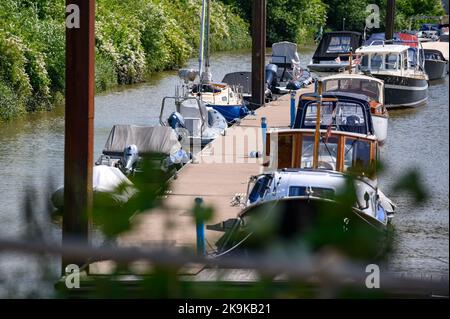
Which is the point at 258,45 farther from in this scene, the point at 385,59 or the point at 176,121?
the point at 176,121

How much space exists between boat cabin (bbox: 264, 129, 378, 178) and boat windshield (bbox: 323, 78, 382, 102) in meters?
10.8

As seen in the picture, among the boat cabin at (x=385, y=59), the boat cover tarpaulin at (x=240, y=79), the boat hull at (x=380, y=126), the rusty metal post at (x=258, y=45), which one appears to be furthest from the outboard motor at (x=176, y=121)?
the boat cabin at (x=385, y=59)

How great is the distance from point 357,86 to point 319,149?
38.4 ft

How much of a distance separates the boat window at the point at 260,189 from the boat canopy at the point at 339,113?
636 centimetres

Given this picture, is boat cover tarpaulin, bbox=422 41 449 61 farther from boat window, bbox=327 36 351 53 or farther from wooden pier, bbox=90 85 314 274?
boat window, bbox=327 36 351 53

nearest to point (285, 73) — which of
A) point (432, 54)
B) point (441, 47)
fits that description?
point (432, 54)

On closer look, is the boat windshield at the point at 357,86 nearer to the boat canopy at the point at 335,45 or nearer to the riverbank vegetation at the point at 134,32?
the riverbank vegetation at the point at 134,32

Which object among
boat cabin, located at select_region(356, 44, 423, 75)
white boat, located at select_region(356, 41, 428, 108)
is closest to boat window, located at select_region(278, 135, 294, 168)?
white boat, located at select_region(356, 41, 428, 108)

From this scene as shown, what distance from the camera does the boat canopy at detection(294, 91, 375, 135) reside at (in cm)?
1914

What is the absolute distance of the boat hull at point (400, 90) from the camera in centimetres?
3052

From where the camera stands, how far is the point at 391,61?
31.7 metres
